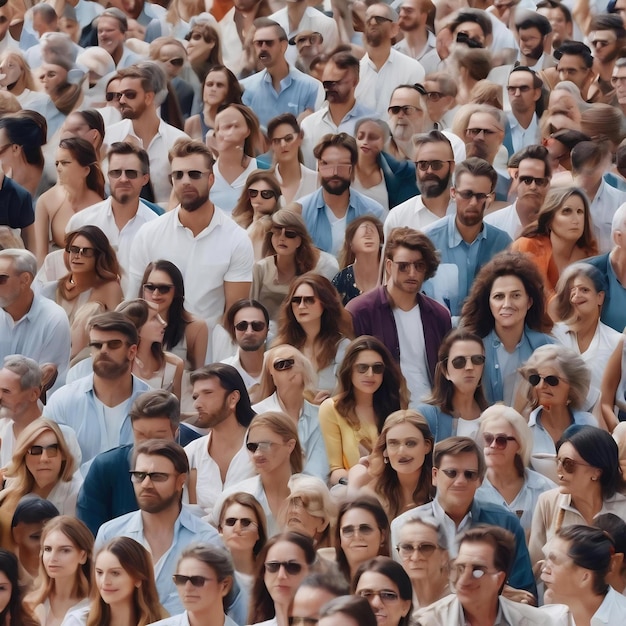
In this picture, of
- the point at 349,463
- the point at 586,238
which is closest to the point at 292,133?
the point at 586,238

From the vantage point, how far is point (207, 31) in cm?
1563

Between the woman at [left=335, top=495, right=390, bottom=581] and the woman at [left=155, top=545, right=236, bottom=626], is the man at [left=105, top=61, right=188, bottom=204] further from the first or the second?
the woman at [left=155, top=545, right=236, bottom=626]

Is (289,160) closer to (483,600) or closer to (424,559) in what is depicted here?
(424,559)

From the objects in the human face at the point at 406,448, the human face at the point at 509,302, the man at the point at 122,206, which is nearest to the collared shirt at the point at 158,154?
the man at the point at 122,206

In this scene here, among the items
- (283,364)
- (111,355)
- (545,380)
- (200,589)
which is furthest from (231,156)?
(200,589)

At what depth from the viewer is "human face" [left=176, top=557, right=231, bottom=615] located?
370 inches

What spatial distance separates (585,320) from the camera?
1182cm

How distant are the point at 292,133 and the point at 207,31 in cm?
208

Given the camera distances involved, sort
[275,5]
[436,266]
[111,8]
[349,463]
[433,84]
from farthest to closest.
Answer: [275,5], [111,8], [433,84], [436,266], [349,463]

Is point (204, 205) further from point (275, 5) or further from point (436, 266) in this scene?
point (275, 5)

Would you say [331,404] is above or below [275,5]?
below

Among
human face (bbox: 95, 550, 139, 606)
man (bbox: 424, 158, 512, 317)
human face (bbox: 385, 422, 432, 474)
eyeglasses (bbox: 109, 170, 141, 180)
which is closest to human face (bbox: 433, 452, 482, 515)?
human face (bbox: 385, 422, 432, 474)

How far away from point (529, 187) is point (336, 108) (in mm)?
2074

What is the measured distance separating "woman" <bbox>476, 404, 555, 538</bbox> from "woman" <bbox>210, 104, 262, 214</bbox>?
12.1ft
